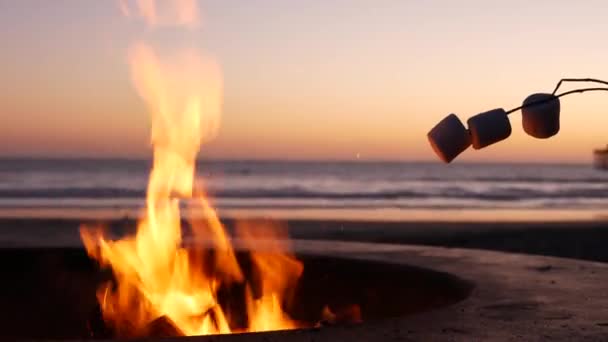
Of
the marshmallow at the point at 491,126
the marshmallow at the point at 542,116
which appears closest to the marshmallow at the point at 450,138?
the marshmallow at the point at 491,126

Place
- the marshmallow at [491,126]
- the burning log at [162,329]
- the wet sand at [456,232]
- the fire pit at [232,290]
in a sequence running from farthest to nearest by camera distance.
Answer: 1. the wet sand at [456,232]
2. the fire pit at [232,290]
3. the burning log at [162,329]
4. the marshmallow at [491,126]

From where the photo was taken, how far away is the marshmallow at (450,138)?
243cm

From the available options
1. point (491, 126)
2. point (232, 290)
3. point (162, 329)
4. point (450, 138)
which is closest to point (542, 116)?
point (491, 126)

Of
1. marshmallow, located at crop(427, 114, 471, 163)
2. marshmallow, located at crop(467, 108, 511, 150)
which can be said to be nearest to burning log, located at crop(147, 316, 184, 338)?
marshmallow, located at crop(427, 114, 471, 163)

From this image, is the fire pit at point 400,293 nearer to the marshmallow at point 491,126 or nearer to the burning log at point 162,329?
the burning log at point 162,329

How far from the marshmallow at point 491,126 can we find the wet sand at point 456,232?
944 cm

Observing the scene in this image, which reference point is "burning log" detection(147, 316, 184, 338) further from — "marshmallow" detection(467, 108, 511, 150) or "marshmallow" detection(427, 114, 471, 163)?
"marshmallow" detection(467, 108, 511, 150)

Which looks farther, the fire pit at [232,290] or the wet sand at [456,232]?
the wet sand at [456,232]

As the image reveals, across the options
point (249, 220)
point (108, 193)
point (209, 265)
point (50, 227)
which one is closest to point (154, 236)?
point (209, 265)

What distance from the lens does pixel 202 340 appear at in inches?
117

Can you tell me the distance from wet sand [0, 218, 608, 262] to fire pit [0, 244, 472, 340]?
550 centimetres

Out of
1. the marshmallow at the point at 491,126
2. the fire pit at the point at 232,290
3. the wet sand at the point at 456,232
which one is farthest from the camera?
the wet sand at the point at 456,232

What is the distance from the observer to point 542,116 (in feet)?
7.85

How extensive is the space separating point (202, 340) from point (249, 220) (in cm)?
1730
